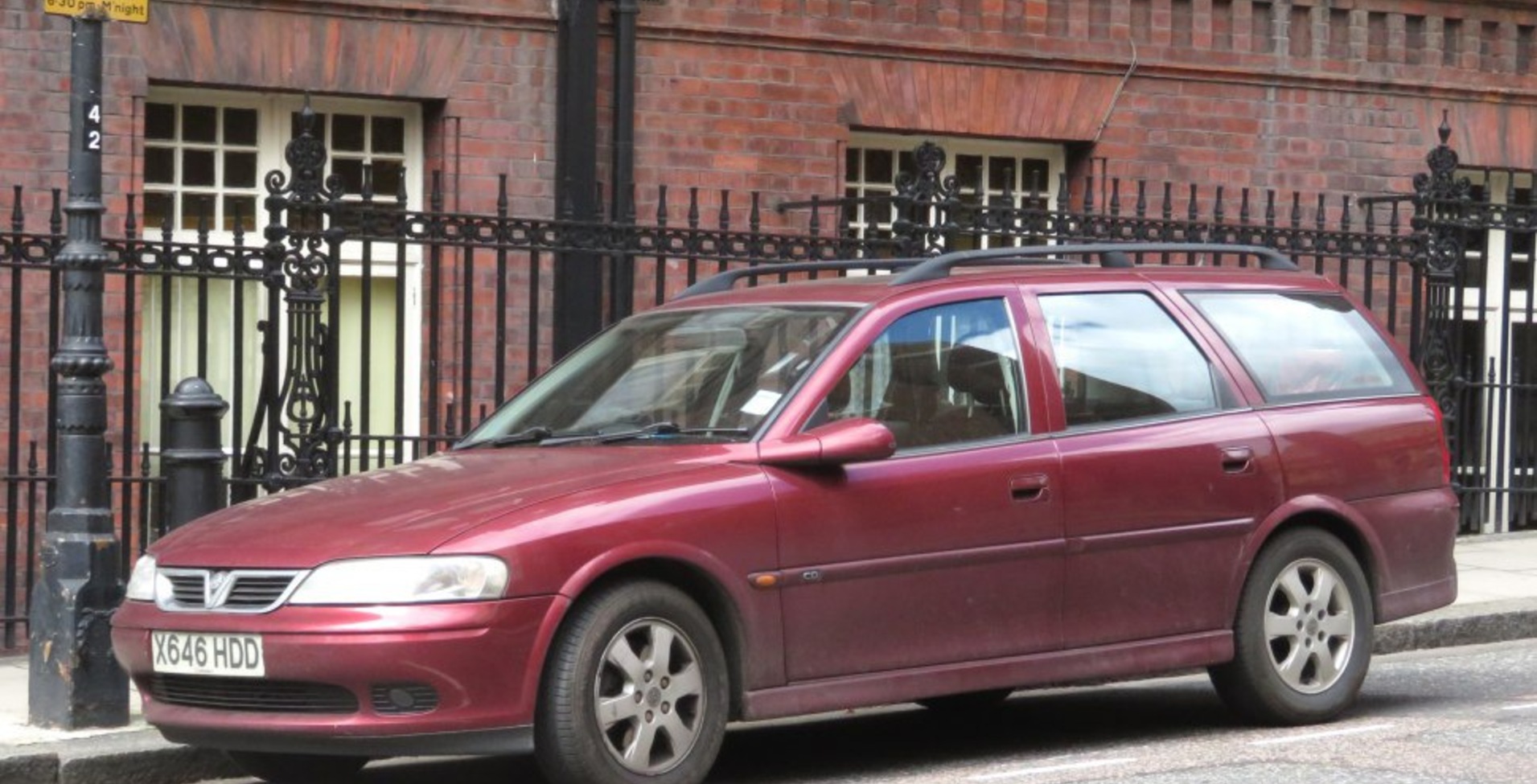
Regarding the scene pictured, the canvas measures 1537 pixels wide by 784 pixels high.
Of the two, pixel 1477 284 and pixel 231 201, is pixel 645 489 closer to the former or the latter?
pixel 231 201

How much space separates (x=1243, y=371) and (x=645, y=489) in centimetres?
263

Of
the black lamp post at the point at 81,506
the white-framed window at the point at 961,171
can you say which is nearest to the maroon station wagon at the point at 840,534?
the black lamp post at the point at 81,506

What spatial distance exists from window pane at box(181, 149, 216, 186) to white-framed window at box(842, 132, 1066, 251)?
12.0 ft

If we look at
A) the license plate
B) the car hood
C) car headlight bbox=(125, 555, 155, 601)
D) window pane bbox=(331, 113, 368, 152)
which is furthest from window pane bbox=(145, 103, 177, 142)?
the license plate

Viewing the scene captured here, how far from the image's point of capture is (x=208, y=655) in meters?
7.68

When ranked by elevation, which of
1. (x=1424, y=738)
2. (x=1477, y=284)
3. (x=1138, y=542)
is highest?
(x=1477, y=284)

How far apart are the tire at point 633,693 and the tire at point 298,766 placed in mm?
1157

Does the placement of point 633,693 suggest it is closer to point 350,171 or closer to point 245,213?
point 245,213

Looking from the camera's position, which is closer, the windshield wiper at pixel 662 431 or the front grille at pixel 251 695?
the front grille at pixel 251 695

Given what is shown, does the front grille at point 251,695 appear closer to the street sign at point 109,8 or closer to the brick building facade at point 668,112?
the street sign at point 109,8

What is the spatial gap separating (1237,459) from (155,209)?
6.51 metres

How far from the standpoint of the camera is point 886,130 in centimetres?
1571

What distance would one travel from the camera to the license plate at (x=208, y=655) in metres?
7.51

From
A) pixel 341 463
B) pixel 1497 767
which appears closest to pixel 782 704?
pixel 1497 767
